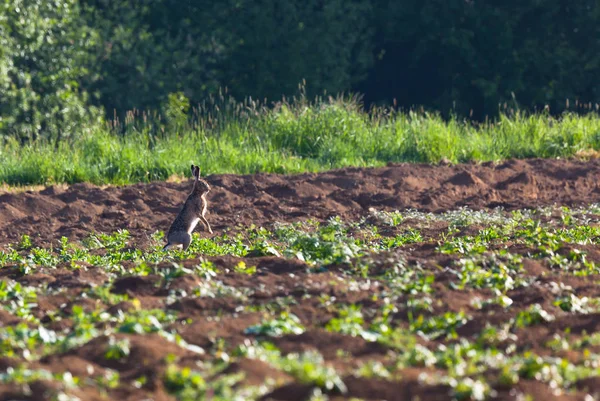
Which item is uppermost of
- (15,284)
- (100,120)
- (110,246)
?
(15,284)

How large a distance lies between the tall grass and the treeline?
487cm

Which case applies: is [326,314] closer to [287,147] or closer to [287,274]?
[287,274]

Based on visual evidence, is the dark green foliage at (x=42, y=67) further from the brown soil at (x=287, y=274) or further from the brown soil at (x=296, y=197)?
the brown soil at (x=287, y=274)

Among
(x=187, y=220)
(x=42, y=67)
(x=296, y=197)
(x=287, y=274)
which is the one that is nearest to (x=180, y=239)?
(x=187, y=220)

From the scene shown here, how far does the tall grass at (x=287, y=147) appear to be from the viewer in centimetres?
1587

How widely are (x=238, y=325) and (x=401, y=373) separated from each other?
135 centimetres

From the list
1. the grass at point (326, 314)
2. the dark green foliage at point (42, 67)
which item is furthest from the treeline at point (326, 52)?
the grass at point (326, 314)

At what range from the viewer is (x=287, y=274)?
7.80m

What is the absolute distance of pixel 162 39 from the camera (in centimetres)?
2492

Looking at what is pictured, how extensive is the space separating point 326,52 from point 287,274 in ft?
60.6

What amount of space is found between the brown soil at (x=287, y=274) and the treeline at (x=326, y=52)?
8.79m

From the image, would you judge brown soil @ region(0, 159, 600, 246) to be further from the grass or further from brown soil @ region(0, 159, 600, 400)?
the grass

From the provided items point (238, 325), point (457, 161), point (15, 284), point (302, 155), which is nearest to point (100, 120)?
point (302, 155)

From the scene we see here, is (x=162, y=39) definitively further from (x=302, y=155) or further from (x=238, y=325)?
(x=238, y=325)
